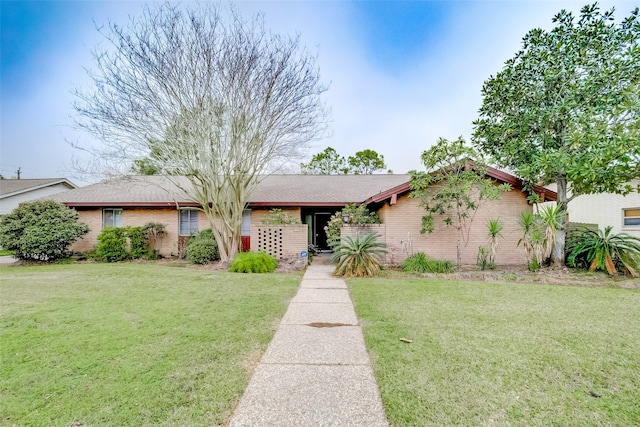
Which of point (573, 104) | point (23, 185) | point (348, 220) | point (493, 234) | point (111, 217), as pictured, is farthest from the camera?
point (23, 185)

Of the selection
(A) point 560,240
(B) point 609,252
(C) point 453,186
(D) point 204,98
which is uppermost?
(D) point 204,98

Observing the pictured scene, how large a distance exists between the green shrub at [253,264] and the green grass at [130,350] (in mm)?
2384

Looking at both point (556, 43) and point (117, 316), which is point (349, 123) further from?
point (117, 316)

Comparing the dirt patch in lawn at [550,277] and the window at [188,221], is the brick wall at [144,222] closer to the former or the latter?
the window at [188,221]

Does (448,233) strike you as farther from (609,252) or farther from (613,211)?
(613,211)

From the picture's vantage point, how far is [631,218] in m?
14.9

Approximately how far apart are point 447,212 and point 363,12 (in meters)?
8.23

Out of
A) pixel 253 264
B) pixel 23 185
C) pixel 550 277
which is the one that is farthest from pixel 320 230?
pixel 23 185

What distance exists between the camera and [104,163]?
11.3 metres

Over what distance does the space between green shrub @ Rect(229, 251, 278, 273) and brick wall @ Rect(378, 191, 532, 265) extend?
4.34 m

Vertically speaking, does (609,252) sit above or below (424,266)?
above

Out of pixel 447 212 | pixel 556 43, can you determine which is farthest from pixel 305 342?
pixel 556 43

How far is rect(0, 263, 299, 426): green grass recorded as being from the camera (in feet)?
8.06

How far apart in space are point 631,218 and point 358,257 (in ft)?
51.2
